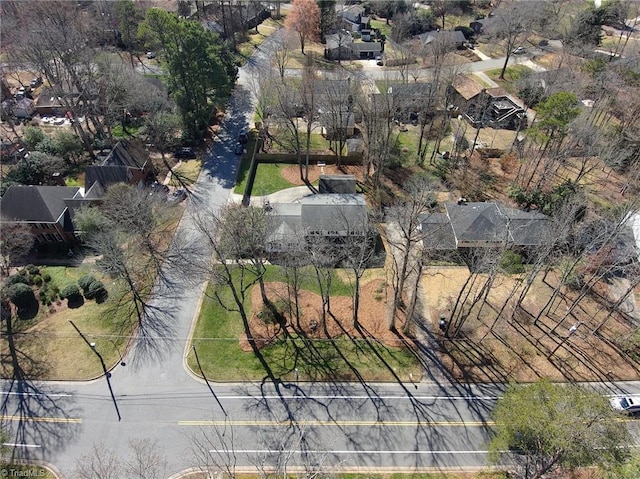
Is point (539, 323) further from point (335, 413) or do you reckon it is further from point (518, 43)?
point (518, 43)

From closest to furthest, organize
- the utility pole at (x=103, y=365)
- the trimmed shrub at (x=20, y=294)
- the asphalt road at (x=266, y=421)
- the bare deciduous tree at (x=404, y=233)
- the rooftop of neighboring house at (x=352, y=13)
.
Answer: the asphalt road at (x=266, y=421)
the utility pole at (x=103, y=365)
the bare deciduous tree at (x=404, y=233)
the trimmed shrub at (x=20, y=294)
the rooftop of neighboring house at (x=352, y=13)

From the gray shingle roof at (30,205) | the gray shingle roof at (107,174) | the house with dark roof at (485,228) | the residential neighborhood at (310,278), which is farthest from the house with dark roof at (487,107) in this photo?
the gray shingle roof at (30,205)

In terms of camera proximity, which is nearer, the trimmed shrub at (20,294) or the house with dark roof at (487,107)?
the trimmed shrub at (20,294)

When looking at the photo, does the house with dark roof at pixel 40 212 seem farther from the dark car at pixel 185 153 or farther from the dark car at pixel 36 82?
the dark car at pixel 36 82

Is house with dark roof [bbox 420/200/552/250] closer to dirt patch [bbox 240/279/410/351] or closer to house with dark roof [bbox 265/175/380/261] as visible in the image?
house with dark roof [bbox 265/175/380/261]

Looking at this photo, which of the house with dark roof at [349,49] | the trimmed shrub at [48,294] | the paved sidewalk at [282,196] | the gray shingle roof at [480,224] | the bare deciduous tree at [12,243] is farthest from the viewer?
the house with dark roof at [349,49]

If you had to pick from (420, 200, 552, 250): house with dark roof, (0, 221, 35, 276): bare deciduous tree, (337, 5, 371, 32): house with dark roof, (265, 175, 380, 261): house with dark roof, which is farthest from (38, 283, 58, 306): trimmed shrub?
(337, 5, 371, 32): house with dark roof

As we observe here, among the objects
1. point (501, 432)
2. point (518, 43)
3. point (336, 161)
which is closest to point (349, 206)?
point (336, 161)
